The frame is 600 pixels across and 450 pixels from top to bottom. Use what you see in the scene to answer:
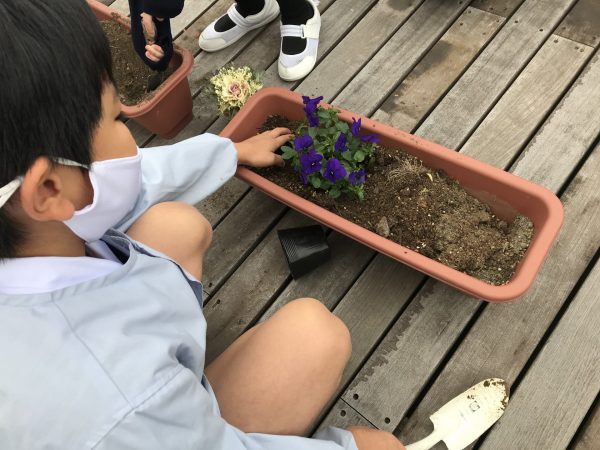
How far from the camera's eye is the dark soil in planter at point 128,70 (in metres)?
1.57

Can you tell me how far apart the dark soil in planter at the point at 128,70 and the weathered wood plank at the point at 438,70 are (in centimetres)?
76

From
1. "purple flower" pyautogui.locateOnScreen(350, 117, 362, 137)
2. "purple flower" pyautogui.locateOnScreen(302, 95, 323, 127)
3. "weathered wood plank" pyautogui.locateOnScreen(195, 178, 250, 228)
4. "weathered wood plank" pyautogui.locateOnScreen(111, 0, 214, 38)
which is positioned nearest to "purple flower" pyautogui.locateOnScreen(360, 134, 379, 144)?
"purple flower" pyautogui.locateOnScreen(350, 117, 362, 137)

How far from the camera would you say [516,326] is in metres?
1.32

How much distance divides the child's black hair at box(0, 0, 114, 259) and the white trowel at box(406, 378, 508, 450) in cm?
98

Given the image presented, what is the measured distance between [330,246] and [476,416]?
585 millimetres

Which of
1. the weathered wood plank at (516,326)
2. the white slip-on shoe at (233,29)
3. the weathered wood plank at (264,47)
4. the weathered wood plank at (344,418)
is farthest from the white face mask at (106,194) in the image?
the white slip-on shoe at (233,29)

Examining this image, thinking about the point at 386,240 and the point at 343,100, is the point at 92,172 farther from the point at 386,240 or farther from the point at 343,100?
the point at 343,100

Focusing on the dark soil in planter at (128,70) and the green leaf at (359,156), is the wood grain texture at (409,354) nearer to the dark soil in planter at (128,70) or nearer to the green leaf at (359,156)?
the green leaf at (359,156)

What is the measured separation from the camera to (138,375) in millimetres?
707

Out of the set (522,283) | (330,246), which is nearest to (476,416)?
(522,283)

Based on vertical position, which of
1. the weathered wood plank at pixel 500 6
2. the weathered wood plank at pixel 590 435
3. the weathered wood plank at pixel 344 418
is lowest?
the weathered wood plank at pixel 590 435

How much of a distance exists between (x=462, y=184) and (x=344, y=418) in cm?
69

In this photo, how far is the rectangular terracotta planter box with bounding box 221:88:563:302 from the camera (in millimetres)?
1132

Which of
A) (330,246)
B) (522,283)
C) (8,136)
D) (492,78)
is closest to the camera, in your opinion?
(8,136)
